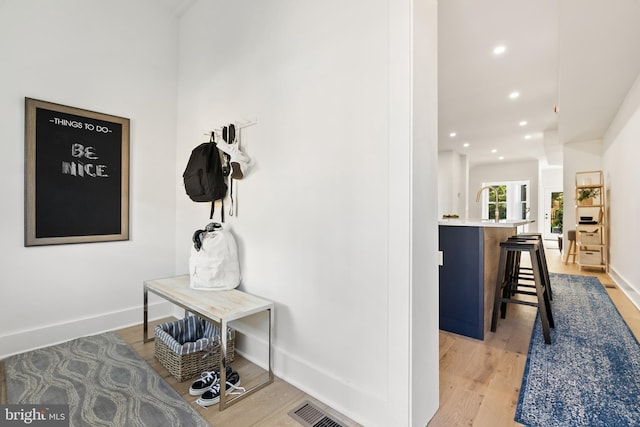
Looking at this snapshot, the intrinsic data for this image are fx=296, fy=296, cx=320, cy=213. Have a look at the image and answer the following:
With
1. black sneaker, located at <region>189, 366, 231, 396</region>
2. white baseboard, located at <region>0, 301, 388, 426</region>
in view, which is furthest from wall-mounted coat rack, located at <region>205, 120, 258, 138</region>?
black sneaker, located at <region>189, 366, 231, 396</region>

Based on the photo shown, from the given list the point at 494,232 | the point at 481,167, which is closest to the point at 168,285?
the point at 494,232

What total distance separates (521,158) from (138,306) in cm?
1115

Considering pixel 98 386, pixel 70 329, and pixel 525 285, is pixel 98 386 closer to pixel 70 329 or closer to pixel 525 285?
pixel 70 329

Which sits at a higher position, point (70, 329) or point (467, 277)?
point (467, 277)

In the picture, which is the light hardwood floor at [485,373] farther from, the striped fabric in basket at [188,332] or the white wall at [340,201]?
the striped fabric in basket at [188,332]

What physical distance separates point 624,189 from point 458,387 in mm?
4308

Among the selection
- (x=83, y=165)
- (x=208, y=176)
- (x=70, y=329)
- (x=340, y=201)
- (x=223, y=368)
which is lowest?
(x=70, y=329)

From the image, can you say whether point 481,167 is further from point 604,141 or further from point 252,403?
point 252,403

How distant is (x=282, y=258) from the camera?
1.91 metres

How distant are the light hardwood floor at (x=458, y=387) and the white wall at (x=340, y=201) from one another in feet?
0.51

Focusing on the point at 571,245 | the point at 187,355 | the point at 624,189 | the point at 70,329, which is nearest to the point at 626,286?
the point at 624,189

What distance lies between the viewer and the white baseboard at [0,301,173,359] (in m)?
2.12

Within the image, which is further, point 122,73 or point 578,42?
point 578,42

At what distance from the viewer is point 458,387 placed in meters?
1.77
